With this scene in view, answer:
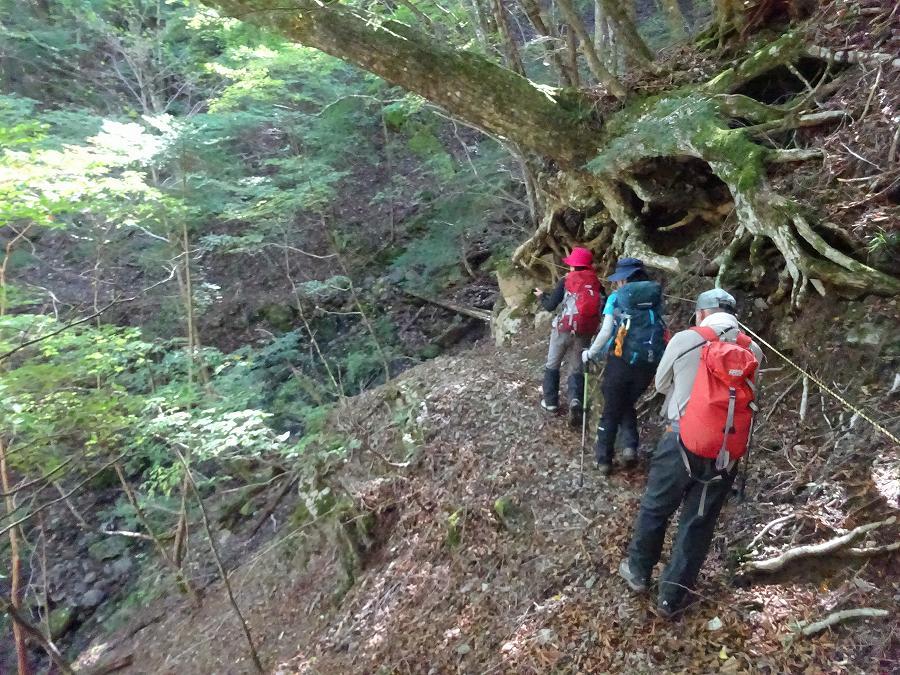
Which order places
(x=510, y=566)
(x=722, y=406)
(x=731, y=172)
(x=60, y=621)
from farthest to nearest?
(x=60, y=621)
(x=731, y=172)
(x=510, y=566)
(x=722, y=406)

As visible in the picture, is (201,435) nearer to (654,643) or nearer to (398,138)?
(654,643)

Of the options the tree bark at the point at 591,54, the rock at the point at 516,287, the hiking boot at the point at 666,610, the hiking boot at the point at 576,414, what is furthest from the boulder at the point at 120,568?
the tree bark at the point at 591,54

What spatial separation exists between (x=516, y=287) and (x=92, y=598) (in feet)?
33.7

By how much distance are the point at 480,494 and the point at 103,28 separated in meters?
16.3

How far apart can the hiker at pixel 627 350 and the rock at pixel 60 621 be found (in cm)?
1093

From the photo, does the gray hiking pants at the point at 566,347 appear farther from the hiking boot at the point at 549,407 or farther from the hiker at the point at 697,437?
the hiker at the point at 697,437

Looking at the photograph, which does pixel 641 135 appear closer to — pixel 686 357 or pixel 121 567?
pixel 686 357

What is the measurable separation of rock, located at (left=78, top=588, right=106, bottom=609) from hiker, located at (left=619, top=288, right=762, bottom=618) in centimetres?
1141

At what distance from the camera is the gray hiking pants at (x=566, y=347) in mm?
5723

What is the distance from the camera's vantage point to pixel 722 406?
3.10 metres

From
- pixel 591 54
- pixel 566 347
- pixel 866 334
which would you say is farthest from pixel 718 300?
pixel 591 54

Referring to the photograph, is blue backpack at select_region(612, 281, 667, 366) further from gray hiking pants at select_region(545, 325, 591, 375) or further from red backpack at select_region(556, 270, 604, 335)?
gray hiking pants at select_region(545, 325, 591, 375)

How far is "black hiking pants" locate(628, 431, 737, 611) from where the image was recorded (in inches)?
127

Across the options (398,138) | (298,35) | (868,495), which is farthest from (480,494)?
(398,138)
